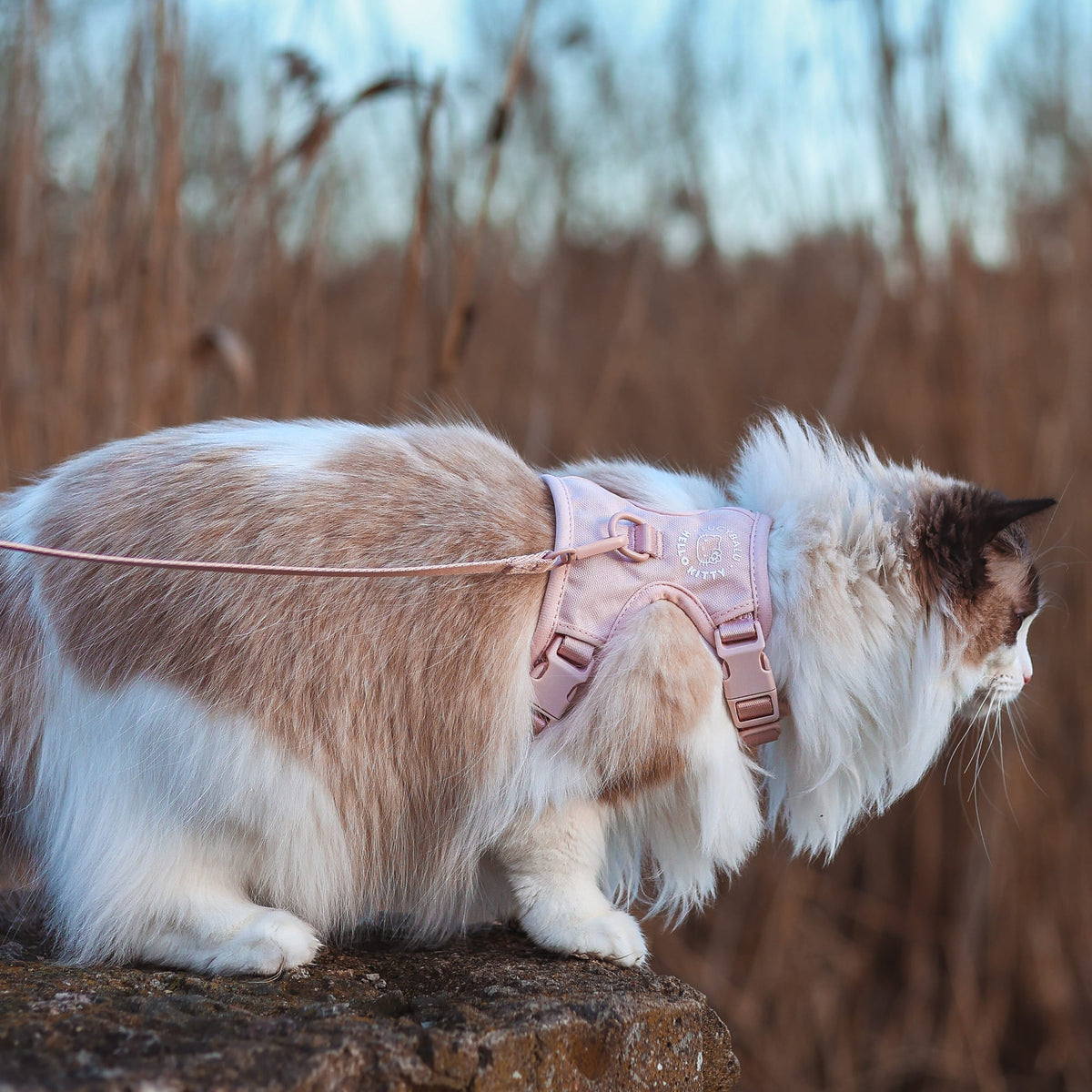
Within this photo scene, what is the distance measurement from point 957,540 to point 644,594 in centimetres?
38

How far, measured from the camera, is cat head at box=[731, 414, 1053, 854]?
116 centimetres

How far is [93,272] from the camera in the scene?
1.89 metres

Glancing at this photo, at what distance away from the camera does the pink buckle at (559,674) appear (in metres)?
1.09

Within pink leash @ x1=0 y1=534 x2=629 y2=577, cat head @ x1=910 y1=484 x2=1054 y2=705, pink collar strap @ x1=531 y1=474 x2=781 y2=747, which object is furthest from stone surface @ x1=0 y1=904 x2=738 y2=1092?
cat head @ x1=910 y1=484 x2=1054 y2=705

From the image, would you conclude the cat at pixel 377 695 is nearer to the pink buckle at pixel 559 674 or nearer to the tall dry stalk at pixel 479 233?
the pink buckle at pixel 559 674

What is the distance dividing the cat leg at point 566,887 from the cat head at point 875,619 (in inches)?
9.9

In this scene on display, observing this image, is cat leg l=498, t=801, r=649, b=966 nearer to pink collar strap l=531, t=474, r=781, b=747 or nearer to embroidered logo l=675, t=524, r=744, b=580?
pink collar strap l=531, t=474, r=781, b=747

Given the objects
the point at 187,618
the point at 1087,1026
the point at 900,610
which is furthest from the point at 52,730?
the point at 1087,1026

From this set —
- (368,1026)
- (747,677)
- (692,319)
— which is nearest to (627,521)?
(747,677)

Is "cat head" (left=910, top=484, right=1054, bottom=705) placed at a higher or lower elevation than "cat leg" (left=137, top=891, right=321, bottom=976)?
higher

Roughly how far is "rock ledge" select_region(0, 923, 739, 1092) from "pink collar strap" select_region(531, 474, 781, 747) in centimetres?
27

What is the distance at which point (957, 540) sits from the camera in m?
1.21

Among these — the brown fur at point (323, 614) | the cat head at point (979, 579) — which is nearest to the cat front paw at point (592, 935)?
the brown fur at point (323, 614)

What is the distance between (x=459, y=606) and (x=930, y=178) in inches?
76.3
